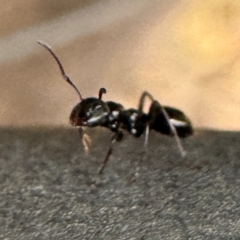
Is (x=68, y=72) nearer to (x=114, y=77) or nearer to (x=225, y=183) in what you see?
(x=114, y=77)

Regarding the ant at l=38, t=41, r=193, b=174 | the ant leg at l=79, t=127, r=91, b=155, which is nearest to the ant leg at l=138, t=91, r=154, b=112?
the ant at l=38, t=41, r=193, b=174

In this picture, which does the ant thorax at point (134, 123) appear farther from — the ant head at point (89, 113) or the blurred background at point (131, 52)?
the blurred background at point (131, 52)

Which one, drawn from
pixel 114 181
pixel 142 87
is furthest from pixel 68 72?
pixel 114 181

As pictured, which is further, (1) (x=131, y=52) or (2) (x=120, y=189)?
(1) (x=131, y=52)

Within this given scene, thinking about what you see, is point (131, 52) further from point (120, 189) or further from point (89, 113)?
point (120, 189)

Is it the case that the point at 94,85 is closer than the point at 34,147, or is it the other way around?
the point at 34,147

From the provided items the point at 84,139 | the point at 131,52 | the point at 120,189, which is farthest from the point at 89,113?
the point at 131,52
